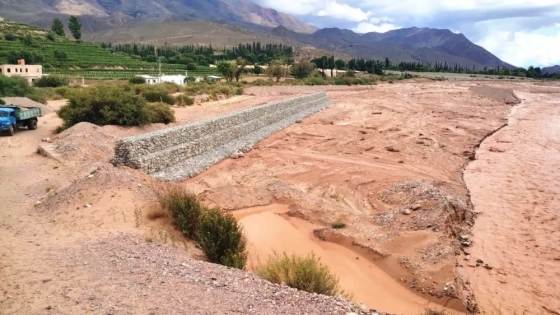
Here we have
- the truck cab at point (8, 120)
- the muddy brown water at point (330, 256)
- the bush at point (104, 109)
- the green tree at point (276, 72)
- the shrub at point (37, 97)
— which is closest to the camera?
the muddy brown water at point (330, 256)

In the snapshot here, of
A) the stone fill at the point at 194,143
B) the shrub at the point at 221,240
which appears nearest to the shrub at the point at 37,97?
the stone fill at the point at 194,143

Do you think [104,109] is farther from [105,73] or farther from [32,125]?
[105,73]

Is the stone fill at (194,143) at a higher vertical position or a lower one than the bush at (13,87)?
Answer: lower

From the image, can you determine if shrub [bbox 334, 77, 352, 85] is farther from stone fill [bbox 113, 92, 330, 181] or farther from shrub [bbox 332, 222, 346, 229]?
shrub [bbox 332, 222, 346, 229]

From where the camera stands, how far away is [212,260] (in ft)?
30.3

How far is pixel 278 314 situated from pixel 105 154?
14156mm

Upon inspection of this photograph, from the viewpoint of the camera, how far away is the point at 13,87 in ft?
124

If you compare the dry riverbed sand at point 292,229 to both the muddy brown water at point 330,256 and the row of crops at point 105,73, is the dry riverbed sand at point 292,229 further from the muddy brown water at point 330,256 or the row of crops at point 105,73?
the row of crops at point 105,73

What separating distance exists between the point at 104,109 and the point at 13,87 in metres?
19.9

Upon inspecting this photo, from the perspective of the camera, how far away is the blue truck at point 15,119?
21688mm

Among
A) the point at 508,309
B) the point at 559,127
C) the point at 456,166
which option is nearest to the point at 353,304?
the point at 508,309

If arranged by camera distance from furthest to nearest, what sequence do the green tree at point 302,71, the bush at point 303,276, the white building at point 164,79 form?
the green tree at point 302,71
the white building at point 164,79
the bush at point 303,276

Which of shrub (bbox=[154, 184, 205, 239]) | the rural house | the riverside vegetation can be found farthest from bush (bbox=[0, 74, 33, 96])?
shrub (bbox=[154, 184, 205, 239])

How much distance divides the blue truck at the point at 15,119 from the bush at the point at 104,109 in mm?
1458
